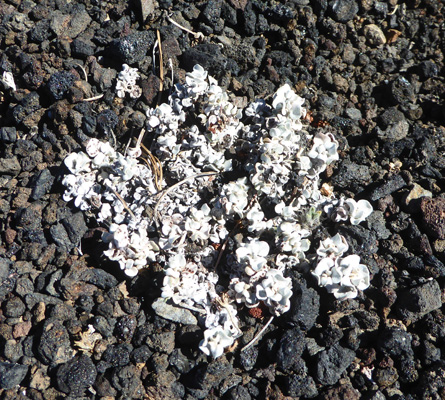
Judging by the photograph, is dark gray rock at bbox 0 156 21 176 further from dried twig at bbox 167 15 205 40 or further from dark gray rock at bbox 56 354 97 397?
dried twig at bbox 167 15 205 40

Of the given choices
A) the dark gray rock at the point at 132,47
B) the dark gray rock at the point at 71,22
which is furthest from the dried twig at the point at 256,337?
the dark gray rock at the point at 71,22

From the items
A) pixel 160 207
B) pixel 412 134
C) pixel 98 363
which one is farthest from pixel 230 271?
pixel 412 134

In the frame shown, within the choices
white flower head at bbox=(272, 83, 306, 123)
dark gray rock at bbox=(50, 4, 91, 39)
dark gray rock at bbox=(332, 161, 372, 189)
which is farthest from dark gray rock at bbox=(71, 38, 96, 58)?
dark gray rock at bbox=(332, 161, 372, 189)

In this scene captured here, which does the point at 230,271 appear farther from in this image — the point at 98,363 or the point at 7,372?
the point at 7,372

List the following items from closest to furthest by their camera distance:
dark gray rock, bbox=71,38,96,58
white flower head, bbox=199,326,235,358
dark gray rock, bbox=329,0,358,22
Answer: white flower head, bbox=199,326,235,358 < dark gray rock, bbox=71,38,96,58 < dark gray rock, bbox=329,0,358,22

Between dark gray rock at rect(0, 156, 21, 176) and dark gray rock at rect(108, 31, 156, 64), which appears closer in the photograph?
dark gray rock at rect(0, 156, 21, 176)

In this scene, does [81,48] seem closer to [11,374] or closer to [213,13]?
[213,13]
